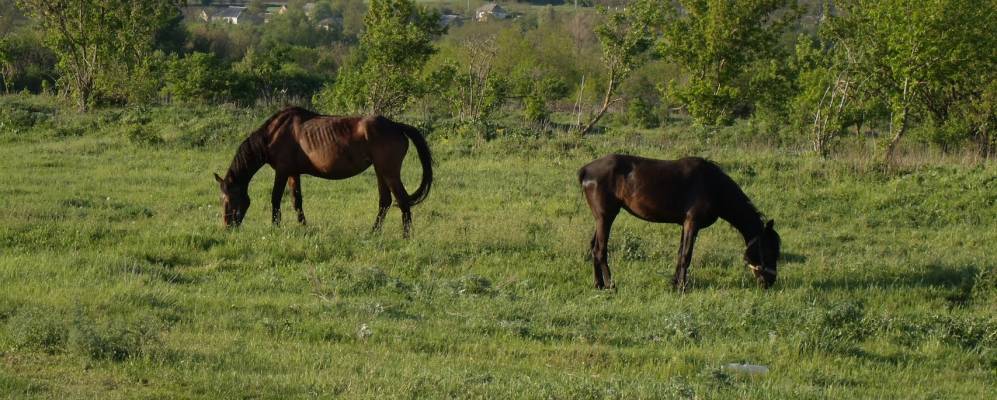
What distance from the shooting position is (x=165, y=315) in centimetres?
937

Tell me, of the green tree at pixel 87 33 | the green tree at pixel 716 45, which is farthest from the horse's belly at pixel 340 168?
the green tree at pixel 716 45

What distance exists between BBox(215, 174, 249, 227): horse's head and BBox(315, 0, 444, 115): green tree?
13.1 metres

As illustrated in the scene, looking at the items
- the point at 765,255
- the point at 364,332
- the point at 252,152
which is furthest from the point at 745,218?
the point at 252,152

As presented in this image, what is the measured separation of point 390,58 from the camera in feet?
90.6

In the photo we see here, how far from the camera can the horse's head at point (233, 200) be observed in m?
14.6

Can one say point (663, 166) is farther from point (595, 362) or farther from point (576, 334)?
point (595, 362)

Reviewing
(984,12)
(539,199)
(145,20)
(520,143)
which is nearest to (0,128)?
(145,20)

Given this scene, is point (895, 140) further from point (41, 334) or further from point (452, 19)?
point (452, 19)

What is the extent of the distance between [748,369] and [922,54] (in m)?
16.3

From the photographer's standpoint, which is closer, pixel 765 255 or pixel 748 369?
pixel 748 369

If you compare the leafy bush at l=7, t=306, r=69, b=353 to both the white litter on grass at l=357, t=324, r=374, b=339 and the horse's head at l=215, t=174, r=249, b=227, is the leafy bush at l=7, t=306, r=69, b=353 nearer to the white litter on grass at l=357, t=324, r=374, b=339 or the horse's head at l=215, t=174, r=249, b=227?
the white litter on grass at l=357, t=324, r=374, b=339

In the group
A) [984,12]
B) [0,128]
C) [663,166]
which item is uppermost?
[984,12]

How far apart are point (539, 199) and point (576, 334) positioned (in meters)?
8.22

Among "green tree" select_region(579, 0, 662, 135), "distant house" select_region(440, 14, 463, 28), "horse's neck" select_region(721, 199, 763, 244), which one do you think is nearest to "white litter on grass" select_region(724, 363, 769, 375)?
"horse's neck" select_region(721, 199, 763, 244)
